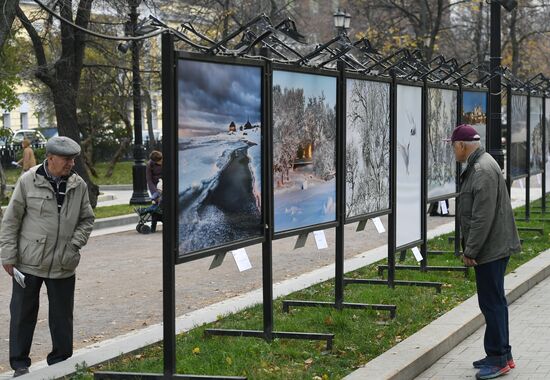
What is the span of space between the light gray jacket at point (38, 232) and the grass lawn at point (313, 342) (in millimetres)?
842

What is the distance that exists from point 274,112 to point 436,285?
12.3ft

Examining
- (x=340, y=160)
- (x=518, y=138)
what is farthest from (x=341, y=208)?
(x=518, y=138)

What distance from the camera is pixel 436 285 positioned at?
1107cm

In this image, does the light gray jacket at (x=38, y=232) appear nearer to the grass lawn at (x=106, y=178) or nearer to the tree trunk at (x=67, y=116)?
the tree trunk at (x=67, y=116)

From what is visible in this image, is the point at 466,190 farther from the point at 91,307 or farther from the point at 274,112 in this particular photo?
the point at 91,307

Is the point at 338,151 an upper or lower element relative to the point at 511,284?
upper

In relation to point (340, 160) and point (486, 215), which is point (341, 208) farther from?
point (486, 215)

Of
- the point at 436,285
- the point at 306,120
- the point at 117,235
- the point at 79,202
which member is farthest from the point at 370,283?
the point at 117,235

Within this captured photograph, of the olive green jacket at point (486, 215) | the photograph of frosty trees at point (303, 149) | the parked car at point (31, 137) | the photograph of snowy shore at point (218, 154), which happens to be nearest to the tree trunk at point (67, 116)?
the photograph of frosty trees at point (303, 149)

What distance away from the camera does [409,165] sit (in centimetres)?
1134

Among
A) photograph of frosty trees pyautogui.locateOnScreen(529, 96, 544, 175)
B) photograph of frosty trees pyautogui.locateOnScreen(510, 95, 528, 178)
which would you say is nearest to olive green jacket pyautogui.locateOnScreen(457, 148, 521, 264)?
photograph of frosty trees pyautogui.locateOnScreen(510, 95, 528, 178)

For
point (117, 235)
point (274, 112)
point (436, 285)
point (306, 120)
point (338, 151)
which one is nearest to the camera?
point (274, 112)

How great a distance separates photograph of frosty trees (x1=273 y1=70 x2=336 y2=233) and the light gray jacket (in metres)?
1.62

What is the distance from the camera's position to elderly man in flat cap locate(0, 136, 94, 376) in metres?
7.66
